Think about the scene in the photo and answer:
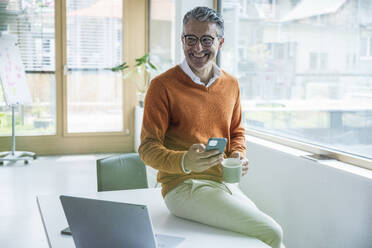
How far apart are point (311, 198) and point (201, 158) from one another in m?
0.96

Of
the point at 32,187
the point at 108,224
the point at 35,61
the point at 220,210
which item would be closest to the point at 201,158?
the point at 220,210

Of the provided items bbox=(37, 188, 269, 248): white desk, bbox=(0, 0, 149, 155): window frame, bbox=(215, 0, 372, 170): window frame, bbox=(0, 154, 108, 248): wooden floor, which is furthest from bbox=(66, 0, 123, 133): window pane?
bbox=(37, 188, 269, 248): white desk

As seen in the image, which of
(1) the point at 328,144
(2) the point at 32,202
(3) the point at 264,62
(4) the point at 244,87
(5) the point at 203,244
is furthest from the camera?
(2) the point at 32,202

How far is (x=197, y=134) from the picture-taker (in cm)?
183

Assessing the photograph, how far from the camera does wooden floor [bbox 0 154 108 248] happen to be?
3098mm

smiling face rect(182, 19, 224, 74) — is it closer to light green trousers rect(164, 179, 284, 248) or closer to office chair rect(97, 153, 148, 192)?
light green trousers rect(164, 179, 284, 248)

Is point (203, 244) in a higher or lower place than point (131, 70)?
lower

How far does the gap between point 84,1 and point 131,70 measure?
3.98ft

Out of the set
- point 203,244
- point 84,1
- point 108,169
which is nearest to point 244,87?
point 108,169

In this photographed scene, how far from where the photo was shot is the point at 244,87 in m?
3.61

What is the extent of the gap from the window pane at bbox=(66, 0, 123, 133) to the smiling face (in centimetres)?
458

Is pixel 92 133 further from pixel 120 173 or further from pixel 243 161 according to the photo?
pixel 243 161

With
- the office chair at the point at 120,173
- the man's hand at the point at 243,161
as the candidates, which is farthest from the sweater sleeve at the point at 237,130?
the office chair at the point at 120,173

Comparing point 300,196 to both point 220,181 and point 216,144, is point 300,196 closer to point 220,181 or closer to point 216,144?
point 220,181
